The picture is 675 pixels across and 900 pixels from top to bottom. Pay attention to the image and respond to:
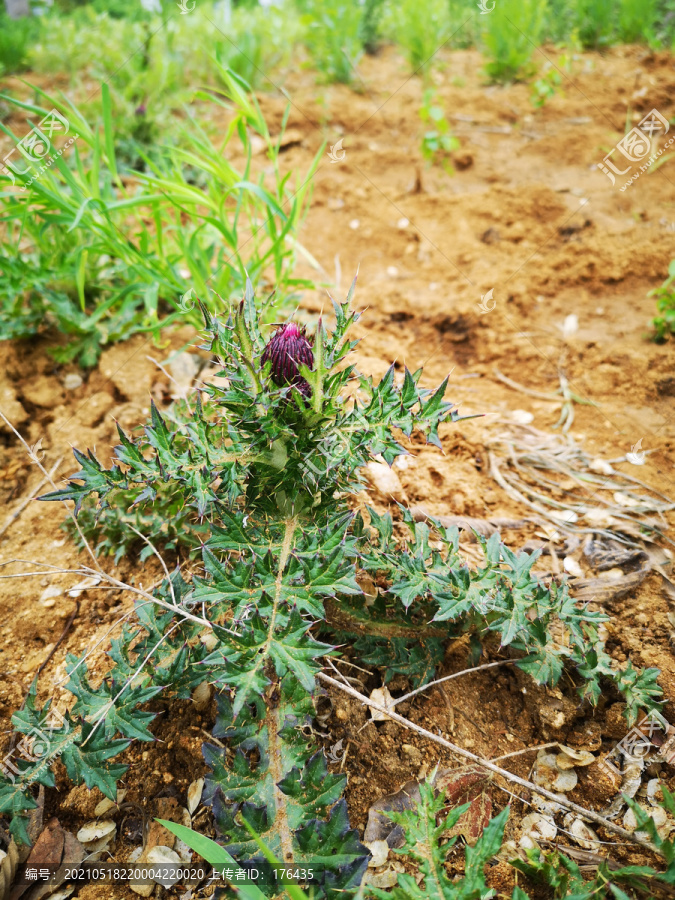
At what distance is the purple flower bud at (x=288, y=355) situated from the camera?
A: 1401 mm

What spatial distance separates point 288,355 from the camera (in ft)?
4.54

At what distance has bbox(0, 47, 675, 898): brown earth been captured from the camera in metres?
1.48

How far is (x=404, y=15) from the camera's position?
4992mm

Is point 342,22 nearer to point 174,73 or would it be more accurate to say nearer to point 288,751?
point 174,73

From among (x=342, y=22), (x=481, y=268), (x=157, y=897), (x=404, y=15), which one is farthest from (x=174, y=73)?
(x=157, y=897)
